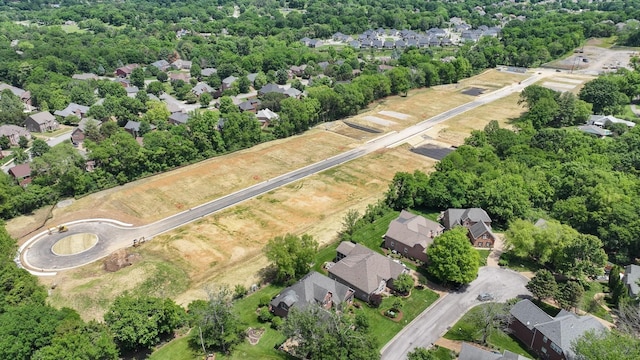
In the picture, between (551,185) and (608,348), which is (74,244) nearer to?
(608,348)

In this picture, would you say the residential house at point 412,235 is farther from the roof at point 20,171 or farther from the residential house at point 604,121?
the roof at point 20,171

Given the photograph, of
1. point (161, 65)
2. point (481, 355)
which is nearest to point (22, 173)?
point (481, 355)

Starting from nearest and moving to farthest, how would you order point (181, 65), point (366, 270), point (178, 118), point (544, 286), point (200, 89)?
point (544, 286) → point (366, 270) → point (178, 118) → point (200, 89) → point (181, 65)

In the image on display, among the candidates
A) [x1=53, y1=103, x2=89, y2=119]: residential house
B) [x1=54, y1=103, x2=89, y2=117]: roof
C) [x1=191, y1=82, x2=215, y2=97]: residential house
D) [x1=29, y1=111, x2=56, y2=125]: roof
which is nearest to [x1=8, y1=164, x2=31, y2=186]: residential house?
[x1=29, y1=111, x2=56, y2=125]: roof

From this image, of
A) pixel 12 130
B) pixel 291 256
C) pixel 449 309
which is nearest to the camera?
pixel 449 309

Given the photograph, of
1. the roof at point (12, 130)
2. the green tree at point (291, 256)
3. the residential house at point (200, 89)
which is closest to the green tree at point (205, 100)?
the residential house at point (200, 89)

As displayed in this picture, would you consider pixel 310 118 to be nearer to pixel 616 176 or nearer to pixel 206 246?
pixel 206 246
